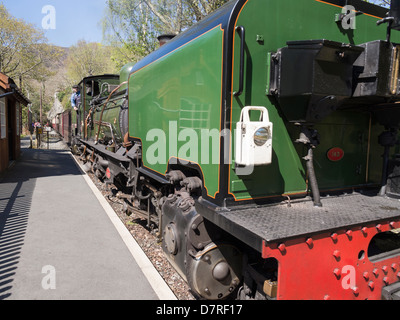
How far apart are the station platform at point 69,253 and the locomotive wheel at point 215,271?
2.21ft

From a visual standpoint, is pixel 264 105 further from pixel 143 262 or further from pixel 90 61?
pixel 90 61

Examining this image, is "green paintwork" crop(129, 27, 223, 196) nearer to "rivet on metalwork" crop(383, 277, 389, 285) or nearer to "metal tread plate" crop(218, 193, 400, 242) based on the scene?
"metal tread plate" crop(218, 193, 400, 242)

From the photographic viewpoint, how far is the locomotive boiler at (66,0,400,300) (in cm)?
230

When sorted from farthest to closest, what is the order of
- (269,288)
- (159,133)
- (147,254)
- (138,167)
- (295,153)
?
(138,167) → (147,254) → (159,133) → (295,153) → (269,288)

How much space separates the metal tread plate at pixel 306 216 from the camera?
2.13m

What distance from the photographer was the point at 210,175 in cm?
266

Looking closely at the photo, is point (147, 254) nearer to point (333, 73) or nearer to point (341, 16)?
point (333, 73)

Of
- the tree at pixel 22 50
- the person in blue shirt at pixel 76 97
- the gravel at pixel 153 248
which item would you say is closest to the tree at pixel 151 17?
the person in blue shirt at pixel 76 97

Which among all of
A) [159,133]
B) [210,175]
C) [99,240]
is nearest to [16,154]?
[99,240]

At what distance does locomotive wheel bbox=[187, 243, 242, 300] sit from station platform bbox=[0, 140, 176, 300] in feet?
2.21

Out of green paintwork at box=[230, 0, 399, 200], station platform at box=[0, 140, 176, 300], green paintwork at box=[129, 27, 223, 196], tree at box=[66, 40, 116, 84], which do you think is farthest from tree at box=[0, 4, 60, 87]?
green paintwork at box=[230, 0, 399, 200]

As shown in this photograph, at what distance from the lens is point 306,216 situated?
2.49 m

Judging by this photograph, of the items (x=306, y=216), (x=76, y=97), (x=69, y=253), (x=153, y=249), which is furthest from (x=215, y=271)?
(x=76, y=97)

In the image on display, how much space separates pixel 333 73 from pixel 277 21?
0.65 meters
